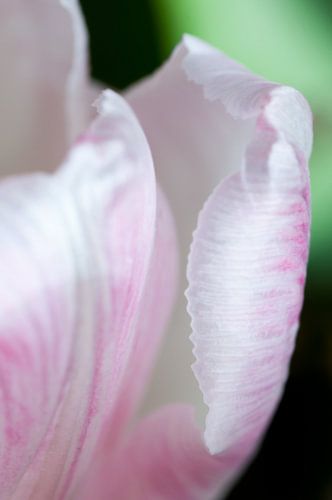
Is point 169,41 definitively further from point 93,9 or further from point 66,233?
point 66,233

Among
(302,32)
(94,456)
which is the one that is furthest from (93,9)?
(94,456)

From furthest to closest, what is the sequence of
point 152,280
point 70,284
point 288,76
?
point 288,76, point 152,280, point 70,284

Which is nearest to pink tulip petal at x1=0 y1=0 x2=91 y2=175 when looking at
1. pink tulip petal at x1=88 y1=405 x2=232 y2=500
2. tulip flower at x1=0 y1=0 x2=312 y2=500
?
tulip flower at x1=0 y1=0 x2=312 y2=500

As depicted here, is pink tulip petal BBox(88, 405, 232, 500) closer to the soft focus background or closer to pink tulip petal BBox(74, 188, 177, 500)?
pink tulip petal BBox(74, 188, 177, 500)

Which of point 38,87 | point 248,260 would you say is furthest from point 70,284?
point 38,87

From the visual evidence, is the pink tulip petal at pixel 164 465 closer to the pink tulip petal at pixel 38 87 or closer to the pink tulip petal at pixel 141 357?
the pink tulip petal at pixel 141 357

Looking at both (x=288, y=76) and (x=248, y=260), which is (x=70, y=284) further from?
(x=288, y=76)
